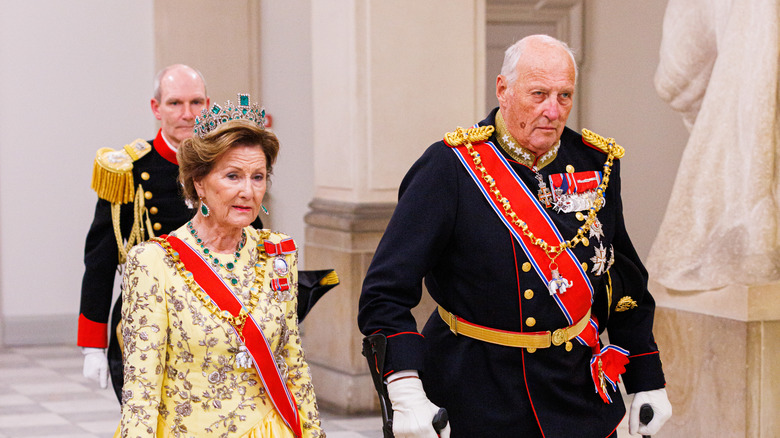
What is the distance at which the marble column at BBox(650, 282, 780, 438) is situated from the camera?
441 cm

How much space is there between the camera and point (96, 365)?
403 centimetres

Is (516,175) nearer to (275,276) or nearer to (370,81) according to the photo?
(275,276)

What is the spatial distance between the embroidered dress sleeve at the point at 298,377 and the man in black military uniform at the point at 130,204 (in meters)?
1.45

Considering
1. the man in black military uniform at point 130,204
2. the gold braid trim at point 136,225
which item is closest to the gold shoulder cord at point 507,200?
the man in black military uniform at point 130,204

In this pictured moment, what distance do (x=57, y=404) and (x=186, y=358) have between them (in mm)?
4662

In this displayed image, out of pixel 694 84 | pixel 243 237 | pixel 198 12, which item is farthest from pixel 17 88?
pixel 243 237

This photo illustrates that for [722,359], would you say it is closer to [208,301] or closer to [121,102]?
[208,301]

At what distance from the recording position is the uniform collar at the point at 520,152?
2.83 metres

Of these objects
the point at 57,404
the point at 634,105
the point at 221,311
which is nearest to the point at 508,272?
the point at 221,311

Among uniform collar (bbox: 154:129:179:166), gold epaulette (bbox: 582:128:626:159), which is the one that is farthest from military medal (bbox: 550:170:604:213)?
uniform collar (bbox: 154:129:179:166)

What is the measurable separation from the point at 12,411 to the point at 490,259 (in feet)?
15.8

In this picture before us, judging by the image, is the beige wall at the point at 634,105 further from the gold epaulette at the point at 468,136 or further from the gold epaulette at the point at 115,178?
the gold epaulette at the point at 468,136

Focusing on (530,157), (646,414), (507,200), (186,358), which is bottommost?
(646,414)

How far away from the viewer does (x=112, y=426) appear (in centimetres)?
630
